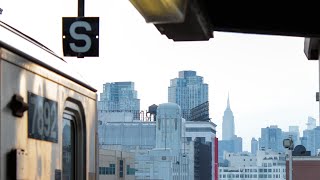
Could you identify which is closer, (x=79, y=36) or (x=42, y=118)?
(x=42, y=118)

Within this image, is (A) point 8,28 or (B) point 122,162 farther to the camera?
(B) point 122,162

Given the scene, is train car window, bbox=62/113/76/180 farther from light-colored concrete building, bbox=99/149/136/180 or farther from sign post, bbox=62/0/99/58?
light-colored concrete building, bbox=99/149/136/180

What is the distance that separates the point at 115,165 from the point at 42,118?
90741 mm

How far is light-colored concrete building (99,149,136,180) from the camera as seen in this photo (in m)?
89.5

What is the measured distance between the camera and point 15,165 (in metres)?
4.34

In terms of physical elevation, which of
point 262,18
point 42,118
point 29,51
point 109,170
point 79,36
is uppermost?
point 79,36

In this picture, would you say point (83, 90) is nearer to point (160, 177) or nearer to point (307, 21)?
point (307, 21)

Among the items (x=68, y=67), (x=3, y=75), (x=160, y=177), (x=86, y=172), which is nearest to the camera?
(x=3, y=75)

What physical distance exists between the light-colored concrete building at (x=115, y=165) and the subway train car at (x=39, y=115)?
79.3 metres

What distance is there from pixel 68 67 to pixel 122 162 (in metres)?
93.6

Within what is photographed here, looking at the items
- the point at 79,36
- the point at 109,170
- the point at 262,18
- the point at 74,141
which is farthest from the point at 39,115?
the point at 109,170

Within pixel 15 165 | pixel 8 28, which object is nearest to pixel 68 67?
pixel 8 28

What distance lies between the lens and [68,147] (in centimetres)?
597

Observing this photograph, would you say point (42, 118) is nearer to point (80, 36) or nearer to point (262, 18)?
point (262, 18)
